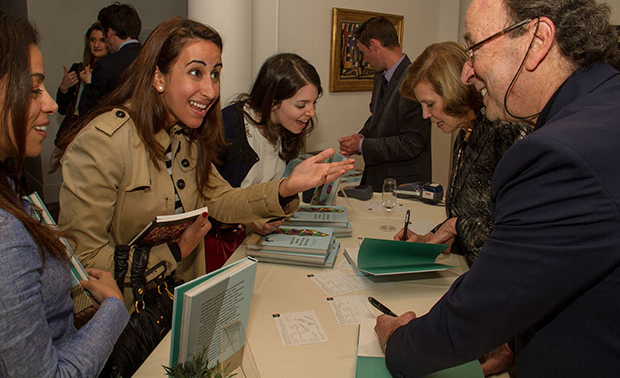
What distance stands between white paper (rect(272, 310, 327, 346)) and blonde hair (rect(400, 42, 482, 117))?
1209 millimetres

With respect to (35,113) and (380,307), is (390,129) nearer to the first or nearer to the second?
(380,307)

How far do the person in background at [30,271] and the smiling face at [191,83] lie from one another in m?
0.67

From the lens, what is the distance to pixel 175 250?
181 centimetres

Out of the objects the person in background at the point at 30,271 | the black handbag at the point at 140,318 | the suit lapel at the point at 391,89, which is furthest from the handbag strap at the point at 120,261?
the suit lapel at the point at 391,89

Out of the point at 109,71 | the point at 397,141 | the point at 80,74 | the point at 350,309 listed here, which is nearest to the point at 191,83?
the point at 350,309

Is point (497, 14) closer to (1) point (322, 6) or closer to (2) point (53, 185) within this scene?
(1) point (322, 6)

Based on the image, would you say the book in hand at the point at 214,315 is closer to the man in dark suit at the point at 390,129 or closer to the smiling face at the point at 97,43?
the man in dark suit at the point at 390,129

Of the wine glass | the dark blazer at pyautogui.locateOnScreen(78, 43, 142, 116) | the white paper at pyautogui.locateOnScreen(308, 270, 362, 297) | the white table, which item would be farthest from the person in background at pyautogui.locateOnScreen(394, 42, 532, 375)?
the dark blazer at pyautogui.locateOnScreen(78, 43, 142, 116)

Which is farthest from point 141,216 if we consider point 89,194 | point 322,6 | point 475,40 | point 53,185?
point 53,185

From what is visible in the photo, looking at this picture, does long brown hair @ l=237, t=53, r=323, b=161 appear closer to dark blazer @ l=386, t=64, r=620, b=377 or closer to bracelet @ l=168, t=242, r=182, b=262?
bracelet @ l=168, t=242, r=182, b=262

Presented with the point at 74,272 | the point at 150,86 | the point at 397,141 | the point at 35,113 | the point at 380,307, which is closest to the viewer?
the point at 35,113

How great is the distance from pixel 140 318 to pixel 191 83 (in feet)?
3.10

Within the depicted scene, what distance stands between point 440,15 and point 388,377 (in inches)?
230

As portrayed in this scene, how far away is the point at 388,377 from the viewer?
1174 millimetres
